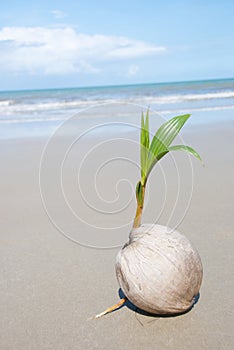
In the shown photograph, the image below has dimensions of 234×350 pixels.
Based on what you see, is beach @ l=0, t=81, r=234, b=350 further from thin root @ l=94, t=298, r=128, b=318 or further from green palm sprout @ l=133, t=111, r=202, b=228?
green palm sprout @ l=133, t=111, r=202, b=228

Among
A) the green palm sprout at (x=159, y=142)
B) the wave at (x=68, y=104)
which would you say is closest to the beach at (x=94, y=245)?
the green palm sprout at (x=159, y=142)

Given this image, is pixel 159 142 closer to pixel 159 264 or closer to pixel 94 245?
pixel 159 264

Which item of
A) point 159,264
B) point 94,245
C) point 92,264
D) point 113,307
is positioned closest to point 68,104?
point 94,245

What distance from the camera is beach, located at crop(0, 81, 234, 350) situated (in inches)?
82.7

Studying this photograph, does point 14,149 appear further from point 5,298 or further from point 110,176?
point 5,298

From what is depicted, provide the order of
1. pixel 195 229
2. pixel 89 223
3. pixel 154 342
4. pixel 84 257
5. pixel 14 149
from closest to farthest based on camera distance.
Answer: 1. pixel 154 342
2. pixel 84 257
3. pixel 195 229
4. pixel 89 223
5. pixel 14 149

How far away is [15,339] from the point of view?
2.08m

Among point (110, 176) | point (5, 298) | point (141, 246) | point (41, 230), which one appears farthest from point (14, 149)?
point (141, 246)

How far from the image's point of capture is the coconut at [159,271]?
199 centimetres

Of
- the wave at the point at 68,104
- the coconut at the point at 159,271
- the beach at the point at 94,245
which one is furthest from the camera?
the wave at the point at 68,104

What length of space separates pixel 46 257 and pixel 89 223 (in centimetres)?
74

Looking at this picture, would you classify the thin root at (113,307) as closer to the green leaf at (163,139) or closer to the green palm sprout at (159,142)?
the green palm sprout at (159,142)

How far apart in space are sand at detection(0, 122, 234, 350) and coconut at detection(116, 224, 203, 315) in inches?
6.3

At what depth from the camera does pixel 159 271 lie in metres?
1.98
